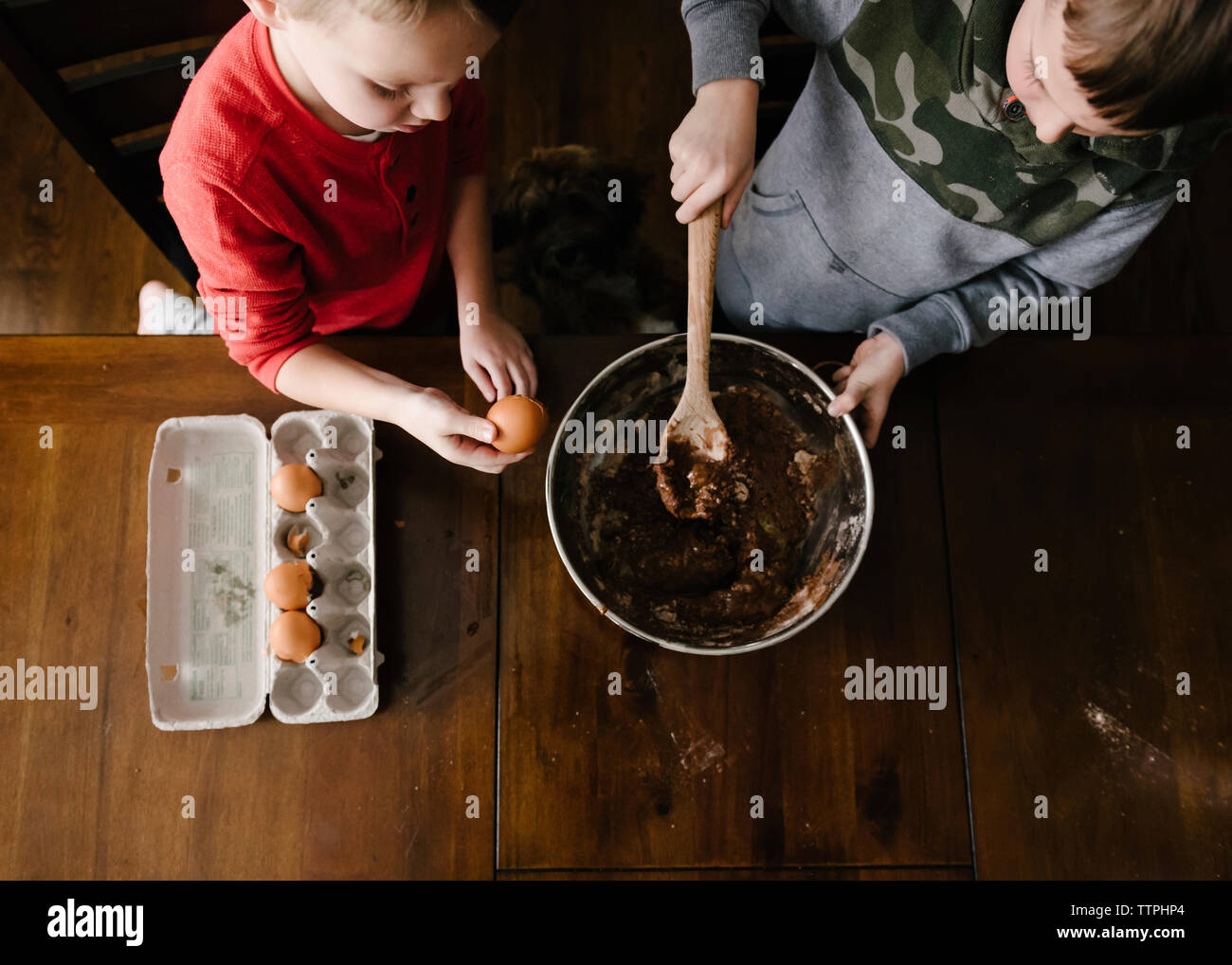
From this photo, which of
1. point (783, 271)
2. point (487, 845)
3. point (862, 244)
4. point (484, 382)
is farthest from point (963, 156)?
point (487, 845)

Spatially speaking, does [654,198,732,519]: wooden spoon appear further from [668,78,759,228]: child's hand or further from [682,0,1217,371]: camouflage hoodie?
[682,0,1217,371]: camouflage hoodie

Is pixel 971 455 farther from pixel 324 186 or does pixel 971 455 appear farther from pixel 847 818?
pixel 324 186

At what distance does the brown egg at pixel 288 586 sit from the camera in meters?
0.85

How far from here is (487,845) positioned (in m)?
0.83

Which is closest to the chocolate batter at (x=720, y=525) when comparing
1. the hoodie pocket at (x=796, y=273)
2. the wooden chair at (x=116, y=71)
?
the hoodie pocket at (x=796, y=273)

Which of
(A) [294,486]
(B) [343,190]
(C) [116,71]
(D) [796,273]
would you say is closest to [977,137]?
(D) [796,273]

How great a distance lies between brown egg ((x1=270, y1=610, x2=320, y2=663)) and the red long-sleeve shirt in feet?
0.89

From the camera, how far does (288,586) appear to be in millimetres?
853

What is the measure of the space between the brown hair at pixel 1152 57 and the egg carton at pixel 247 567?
0.77m

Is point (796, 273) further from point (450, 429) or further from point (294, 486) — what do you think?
point (294, 486)

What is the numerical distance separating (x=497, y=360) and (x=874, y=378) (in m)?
0.44

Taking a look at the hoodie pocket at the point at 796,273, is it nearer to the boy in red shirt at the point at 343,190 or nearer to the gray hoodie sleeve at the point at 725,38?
the gray hoodie sleeve at the point at 725,38

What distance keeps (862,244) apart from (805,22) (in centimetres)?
26

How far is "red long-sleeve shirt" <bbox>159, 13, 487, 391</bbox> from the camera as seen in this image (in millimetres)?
707
